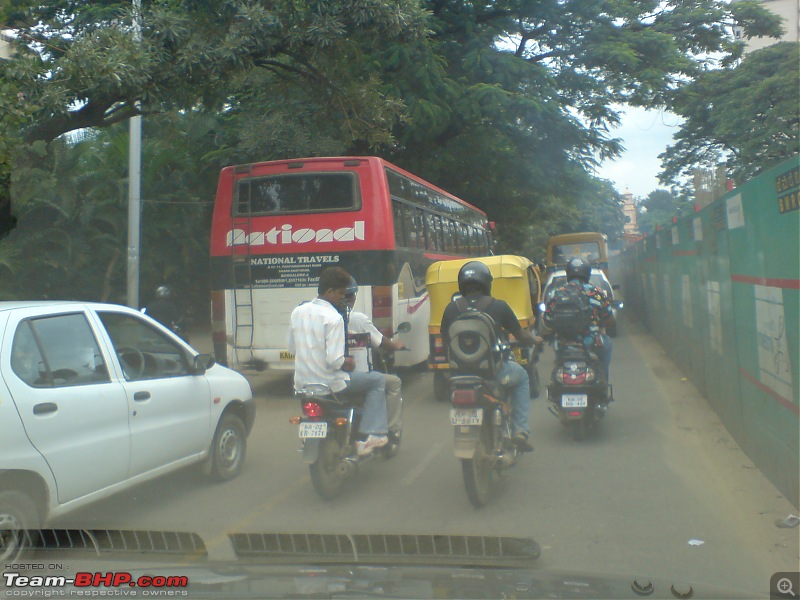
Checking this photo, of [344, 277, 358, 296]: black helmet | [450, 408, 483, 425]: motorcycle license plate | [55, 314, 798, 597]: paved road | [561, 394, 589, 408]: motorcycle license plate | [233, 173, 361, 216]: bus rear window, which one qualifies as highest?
[233, 173, 361, 216]: bus rear window

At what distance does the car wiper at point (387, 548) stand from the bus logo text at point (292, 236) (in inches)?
256

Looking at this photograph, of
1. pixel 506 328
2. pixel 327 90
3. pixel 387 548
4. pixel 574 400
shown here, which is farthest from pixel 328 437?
pixel 327 90

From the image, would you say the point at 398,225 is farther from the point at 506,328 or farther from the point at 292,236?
the point at 506,328

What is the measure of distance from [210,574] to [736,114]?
1090 inches

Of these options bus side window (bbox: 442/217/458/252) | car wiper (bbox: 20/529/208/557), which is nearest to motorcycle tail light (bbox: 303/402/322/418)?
car wiper (bbox: 20/529/208/557)

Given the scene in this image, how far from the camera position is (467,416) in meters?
5.75

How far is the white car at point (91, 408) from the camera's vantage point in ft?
15.6

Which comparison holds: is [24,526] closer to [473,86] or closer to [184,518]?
[184,518]

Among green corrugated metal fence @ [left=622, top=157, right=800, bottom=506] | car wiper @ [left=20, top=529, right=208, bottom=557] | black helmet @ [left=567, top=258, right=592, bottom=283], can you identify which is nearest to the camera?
car wiper @ [left=20, top=529, right=208, bottom=557]

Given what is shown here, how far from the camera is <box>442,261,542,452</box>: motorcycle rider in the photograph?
637 cm

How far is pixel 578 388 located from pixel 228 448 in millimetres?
3270

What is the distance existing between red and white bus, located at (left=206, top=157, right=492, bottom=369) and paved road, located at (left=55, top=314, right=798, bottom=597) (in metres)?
2.93

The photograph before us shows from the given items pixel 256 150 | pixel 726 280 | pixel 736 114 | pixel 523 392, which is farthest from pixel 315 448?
pixel 736 114

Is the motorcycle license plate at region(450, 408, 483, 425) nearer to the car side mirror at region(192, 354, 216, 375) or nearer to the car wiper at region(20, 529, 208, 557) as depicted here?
the car wiper at region(20, 529, 208, 557)
